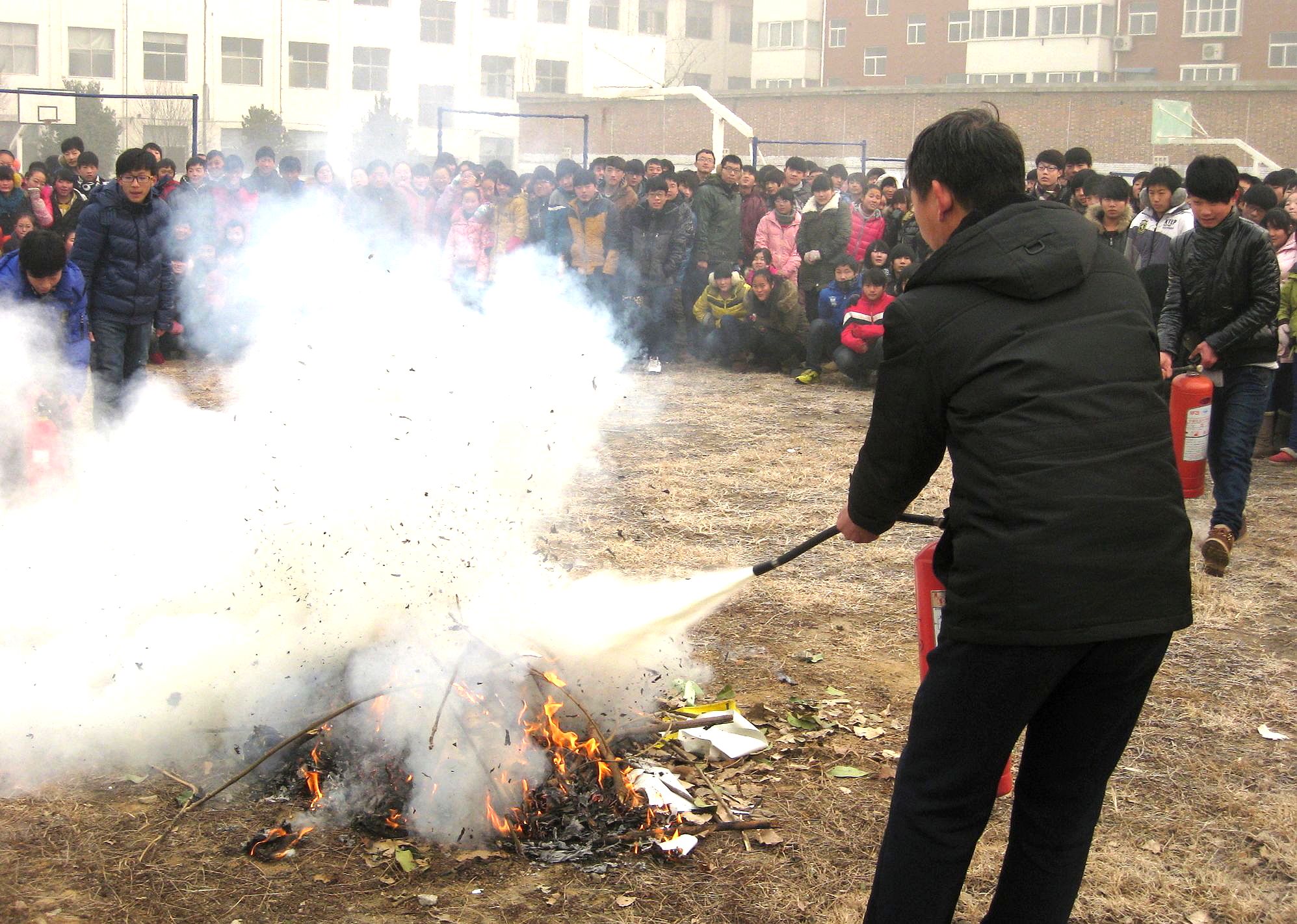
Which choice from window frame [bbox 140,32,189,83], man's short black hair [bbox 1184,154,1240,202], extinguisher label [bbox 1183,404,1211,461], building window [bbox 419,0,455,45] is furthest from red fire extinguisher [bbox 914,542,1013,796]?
building window [bbox 419,0,455,45]

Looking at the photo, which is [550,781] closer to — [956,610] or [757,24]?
[956,610]

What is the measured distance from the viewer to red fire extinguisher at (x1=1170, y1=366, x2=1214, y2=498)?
5797mm

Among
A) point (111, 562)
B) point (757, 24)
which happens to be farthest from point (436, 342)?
point (757, 24)

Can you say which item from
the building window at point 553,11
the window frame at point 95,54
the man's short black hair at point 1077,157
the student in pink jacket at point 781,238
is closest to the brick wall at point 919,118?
the building window at point 553,11

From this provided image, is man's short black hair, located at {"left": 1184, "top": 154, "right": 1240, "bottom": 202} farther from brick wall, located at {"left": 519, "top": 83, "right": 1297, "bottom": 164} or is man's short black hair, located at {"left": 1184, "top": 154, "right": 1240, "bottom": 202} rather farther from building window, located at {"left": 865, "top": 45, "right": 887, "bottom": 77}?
building window, located at {"left": 865, "top": 45, "right": 887, "bottom": 77}

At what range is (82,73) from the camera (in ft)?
130

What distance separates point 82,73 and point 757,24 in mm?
31282

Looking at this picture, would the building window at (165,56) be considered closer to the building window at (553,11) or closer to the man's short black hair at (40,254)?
the building window at (553,11)

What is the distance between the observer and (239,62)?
1586 inches

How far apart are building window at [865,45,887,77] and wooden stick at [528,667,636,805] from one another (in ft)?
182

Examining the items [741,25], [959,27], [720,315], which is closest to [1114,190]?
[720,315]

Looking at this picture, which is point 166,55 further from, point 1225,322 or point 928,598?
point 928,598

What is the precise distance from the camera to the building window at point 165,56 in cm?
3981

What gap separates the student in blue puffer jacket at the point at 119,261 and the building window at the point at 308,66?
36528mm
